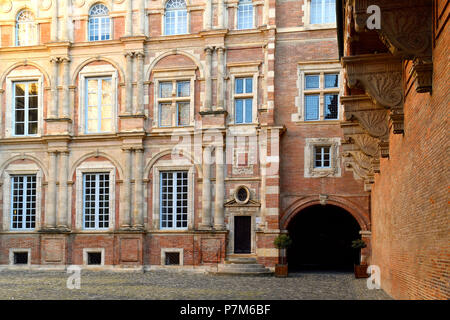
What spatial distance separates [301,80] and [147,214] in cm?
889

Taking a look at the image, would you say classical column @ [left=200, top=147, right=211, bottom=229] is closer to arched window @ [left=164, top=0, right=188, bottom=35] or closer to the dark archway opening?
arched window @ [left=164, top=0, right=188, bottom=35]

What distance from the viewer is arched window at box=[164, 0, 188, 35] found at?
28719 mm

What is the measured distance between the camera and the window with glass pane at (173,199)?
91.8 ft

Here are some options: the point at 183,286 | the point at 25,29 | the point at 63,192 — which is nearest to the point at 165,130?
the point at 63,192

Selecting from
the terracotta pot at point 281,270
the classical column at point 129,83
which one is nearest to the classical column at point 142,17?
the classical column at point 129,83

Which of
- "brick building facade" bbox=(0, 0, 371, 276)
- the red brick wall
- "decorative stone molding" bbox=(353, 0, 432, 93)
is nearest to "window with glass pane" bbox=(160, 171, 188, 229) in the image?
"brick building facade" bbox=(0, 0, 371, 276)

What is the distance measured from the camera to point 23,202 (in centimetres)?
2952

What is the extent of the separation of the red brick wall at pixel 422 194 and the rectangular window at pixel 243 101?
13.8m

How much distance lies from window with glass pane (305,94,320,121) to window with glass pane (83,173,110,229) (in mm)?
9526

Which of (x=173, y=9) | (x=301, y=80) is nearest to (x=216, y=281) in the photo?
(x=301, y=80)

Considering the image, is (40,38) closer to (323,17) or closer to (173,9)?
(173,9)

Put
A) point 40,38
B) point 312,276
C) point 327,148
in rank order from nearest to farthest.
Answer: point 312,276
point 327,148
point 40,38

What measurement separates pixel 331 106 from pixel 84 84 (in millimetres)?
11408
